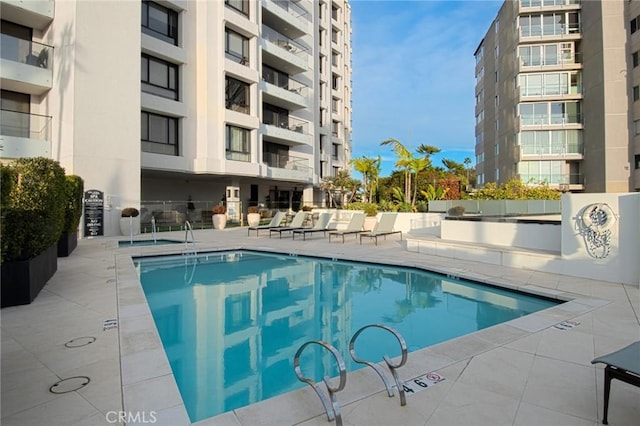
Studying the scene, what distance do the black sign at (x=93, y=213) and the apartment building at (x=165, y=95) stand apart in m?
0.42

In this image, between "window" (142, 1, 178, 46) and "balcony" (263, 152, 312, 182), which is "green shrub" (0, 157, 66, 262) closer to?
"window" (142, 1, 178, 46)

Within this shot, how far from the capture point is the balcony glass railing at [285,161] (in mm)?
29255

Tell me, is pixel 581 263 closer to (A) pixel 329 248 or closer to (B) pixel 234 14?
(A) pixel 329 248

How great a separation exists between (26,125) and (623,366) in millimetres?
22820

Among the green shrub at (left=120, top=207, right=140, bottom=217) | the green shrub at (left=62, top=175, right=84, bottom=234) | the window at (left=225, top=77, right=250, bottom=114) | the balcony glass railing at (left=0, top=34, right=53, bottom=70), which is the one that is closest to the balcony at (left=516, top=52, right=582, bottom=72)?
the window at (left=225, top=77, right=250, bottom=114)

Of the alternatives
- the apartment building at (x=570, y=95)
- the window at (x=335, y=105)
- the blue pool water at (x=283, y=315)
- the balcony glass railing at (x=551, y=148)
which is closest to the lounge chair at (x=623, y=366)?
the blue pool water at (x=283, y=315)

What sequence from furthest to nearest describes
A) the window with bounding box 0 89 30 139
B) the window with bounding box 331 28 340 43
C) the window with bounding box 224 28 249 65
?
the window with bounding box 331 28 340 43, the window with bounding box 224 28 249 65, the window with bounding box 0 89 30 139

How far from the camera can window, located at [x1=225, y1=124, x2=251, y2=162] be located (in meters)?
24.0

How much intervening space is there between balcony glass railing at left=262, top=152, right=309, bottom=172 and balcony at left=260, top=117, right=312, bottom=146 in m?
1.22

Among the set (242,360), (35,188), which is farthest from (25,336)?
(35,188)

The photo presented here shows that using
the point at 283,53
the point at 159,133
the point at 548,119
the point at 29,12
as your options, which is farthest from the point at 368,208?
the point at 548,119

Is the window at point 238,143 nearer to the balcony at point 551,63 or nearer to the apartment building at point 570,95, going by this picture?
the apartment building at point 570,95

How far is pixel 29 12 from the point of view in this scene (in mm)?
16906

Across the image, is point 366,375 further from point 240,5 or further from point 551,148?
point 551,148
